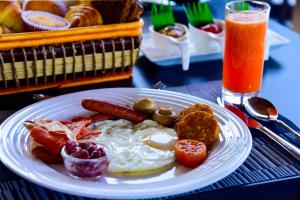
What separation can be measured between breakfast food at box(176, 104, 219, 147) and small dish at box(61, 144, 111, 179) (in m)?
0.18

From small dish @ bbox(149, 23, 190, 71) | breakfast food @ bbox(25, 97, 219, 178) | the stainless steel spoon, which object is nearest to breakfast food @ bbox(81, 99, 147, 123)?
breakfast food @ bbox(25, 97, 219, 178)

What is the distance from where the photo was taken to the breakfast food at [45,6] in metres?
1.44

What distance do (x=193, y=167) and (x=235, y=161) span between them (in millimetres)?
79

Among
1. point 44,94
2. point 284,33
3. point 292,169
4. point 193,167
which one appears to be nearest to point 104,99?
point 44,94

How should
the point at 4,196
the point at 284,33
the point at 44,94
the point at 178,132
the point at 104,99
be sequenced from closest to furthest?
the point at 4,196 → the point at 178,132 → the point at 104,99 → the point at 44,94 → the point at 284,33

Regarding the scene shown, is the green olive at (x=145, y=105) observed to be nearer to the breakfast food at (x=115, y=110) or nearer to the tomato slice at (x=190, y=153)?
the breakfast food at (x=115, y=110)

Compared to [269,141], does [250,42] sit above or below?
above

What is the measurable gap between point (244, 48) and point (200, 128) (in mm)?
321

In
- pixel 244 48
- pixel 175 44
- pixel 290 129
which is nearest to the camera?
pixel 290 129

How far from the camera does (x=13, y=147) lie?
980 mm

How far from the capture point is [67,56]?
132 centimetres

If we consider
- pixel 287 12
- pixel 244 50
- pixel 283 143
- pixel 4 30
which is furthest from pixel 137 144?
pixel 287 12

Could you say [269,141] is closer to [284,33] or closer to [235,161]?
[235,161]

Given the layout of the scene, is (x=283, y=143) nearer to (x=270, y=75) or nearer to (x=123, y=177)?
(x=123, y=177)
